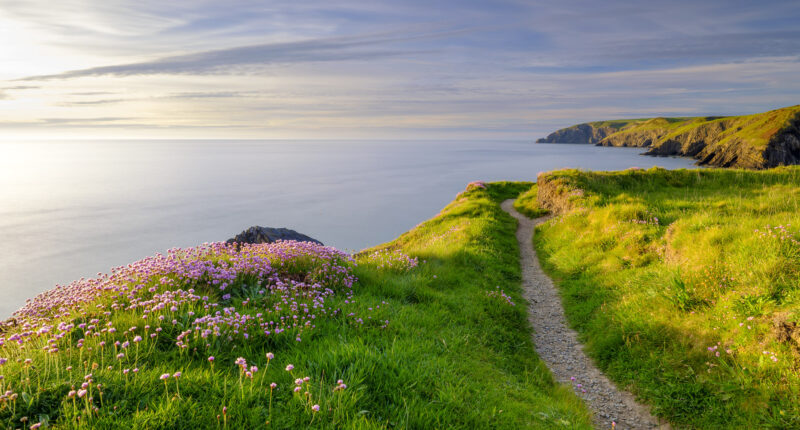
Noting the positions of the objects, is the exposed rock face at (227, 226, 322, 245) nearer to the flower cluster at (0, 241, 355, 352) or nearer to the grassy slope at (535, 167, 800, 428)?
the flower cluster at (0, 241, 355, 352)

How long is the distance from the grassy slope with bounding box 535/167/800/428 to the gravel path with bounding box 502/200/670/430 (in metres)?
0.31

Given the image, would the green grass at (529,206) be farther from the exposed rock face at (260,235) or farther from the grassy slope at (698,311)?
the exposed rock face at (260,235)

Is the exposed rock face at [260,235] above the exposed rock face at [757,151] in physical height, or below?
below

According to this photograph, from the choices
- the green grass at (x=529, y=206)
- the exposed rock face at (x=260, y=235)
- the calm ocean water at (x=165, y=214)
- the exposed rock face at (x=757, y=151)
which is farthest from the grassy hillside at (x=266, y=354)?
the exposed rock face at (x=757, y=151)

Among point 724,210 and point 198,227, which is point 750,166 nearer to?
point 724,210

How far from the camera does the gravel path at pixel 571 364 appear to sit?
680 centimetres

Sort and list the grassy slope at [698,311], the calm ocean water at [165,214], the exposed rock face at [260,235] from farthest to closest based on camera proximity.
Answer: the calm ocean water at [165,214] → the exposed rock face at [260,235] → the grassy slope at [698,311]

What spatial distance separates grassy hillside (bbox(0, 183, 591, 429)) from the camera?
12.1 feet

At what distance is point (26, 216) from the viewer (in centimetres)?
8675

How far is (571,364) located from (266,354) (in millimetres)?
7648

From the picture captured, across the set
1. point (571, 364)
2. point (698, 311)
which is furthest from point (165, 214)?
point (698, 311)

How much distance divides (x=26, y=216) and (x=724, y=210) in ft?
418

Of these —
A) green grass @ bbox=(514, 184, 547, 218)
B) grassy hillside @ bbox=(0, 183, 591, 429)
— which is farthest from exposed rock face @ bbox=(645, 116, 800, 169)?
grassy hillside @ bbox=(0, 183, 591, 429)

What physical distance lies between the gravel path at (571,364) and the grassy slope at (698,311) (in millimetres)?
314
